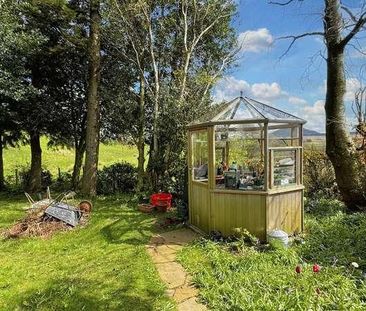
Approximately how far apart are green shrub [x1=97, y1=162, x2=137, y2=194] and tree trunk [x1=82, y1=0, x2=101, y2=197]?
0.85 metres

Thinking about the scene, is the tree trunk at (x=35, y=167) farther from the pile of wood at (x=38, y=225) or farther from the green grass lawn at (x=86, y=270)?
the pile of wood at (x=38, y=225)

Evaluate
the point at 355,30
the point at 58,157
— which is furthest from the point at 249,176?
the point at 58,157

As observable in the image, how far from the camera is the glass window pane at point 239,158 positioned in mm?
7156

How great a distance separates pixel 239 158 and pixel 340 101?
8.97 ft

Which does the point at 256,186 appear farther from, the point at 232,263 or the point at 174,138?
the point at 174,138

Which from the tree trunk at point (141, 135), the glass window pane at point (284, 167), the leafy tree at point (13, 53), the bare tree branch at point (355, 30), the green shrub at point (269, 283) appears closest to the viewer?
the green shrub at point (269, 283)

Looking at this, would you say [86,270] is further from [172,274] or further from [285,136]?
[285,136]

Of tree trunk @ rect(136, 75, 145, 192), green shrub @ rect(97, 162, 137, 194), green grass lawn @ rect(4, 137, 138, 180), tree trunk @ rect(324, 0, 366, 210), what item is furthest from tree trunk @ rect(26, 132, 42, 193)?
tree trunk @ rect(324, 0, 366, 210)

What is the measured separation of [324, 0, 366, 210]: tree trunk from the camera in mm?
7898

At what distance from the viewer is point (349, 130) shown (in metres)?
8.53

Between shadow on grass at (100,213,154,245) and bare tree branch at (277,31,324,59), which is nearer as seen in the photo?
shadow on grass at (100,213,154,245)

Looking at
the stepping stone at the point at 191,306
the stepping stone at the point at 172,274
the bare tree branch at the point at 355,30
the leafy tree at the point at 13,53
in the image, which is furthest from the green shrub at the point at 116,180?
the stepping stone at the point at 191,306

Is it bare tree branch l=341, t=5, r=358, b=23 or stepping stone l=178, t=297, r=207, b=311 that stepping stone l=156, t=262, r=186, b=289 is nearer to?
stepping stone l=178, t=297, r=207, b=311

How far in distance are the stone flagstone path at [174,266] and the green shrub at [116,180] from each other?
6491 mm
